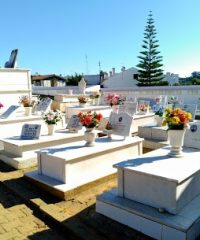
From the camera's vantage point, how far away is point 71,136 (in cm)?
658

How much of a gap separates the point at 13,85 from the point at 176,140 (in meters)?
9.26

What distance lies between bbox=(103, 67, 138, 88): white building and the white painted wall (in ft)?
93.5

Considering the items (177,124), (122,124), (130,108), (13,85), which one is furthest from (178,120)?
(13,85)

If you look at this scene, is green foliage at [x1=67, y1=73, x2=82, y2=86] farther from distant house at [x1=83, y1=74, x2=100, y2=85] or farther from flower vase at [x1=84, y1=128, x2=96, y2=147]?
flower vase at [x1=84, y1=128, x2=96, y2=147]

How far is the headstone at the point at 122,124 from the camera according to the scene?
578 centimetres

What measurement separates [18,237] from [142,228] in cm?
149

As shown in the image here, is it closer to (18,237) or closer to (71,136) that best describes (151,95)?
(71,136)

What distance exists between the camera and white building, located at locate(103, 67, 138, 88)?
133 ft

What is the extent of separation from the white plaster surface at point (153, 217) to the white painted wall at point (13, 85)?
8.77m

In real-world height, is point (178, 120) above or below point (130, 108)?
above

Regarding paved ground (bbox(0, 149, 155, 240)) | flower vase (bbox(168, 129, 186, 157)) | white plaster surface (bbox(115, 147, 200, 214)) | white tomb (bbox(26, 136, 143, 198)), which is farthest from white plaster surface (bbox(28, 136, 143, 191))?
flower vase (bbox(168, 129, 186, 157))

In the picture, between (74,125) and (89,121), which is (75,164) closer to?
(89,121)

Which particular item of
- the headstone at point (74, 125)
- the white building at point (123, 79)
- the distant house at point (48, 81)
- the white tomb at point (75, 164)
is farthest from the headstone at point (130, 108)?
the distant house at point (48, 81)

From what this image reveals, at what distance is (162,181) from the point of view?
331 centimetres
